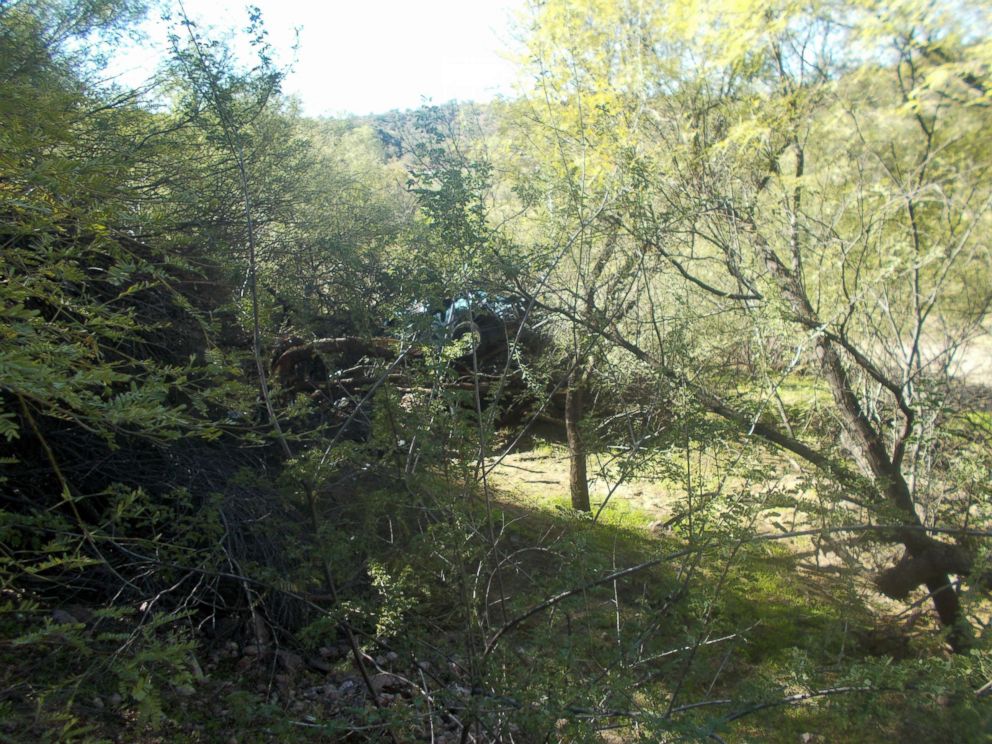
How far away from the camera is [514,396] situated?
4.55 metres

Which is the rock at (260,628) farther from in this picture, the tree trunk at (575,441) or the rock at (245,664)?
the tree trunk at (575,441)

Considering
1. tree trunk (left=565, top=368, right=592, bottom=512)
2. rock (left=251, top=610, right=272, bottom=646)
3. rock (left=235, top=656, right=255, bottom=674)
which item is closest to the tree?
tree trunk (left=565, top=368, right=592, bottom=512)

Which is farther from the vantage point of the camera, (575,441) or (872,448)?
(575,441)

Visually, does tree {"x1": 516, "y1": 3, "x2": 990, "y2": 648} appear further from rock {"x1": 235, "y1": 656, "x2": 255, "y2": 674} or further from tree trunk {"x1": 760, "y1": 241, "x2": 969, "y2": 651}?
rock {"x1": 235, "y1": 656, "x2": 255, "y2": 674}

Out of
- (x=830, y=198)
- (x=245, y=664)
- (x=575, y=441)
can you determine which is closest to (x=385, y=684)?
(x=245, y=664)

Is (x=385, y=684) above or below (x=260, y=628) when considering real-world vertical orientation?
below

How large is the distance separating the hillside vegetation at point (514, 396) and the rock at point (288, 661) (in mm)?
19

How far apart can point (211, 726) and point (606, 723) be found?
5.44 ft

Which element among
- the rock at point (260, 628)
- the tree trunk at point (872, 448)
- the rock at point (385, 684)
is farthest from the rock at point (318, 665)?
the tree trunk at point (872, 448)

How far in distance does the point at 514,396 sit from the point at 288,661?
6.66 feet

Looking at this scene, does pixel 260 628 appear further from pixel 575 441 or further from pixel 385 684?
pixel 575 441

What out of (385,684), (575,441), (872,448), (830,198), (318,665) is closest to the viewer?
(385,684)

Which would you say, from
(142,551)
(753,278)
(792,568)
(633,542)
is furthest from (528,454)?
(142,551)

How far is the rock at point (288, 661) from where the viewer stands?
12.0 feet
